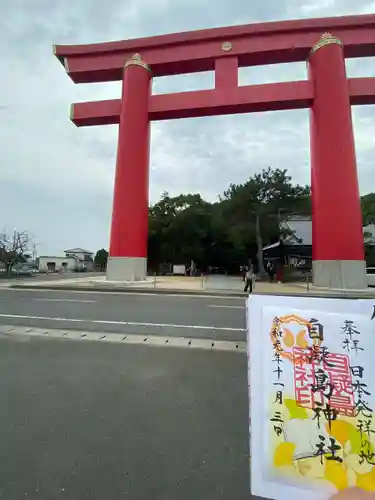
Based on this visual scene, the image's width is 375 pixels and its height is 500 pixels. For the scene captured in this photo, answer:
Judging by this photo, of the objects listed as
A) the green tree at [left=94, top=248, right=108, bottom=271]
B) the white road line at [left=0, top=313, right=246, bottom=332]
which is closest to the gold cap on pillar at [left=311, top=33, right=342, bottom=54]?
the white road line at [left=0, top=313, right=246, bottom=332]

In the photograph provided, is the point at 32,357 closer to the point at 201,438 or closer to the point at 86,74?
the point at 201,438

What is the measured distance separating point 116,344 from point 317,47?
16.9 metres

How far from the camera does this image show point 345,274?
1434 centimetres

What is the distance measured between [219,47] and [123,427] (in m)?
17.9

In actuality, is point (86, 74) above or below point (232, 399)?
above

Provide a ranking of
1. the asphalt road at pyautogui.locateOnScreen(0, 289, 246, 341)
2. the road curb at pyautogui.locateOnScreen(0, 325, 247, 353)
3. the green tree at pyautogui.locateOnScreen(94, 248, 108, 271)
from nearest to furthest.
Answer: the road curb at pyautogui.locateOnScreen(0, 325, 247, 353), the asphalt road at pyautogui.locateOnScreen(0, 289, 246, 341), the green tree at pyautogui.locateOnScreen(94, 248, 108, 271)

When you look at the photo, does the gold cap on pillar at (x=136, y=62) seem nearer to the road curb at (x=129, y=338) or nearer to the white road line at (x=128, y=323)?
the white road line at (x=128, y=323)


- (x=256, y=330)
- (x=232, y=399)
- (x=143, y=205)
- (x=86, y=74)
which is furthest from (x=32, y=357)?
(x=86, y=74)

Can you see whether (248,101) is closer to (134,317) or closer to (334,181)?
(334,181)

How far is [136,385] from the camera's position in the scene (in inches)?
137

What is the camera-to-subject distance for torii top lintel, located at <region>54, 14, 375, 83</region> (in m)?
15.5

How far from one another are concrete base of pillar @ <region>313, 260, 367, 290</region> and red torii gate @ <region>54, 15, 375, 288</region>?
4cm

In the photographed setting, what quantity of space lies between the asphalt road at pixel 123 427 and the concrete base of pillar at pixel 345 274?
11.5 meters

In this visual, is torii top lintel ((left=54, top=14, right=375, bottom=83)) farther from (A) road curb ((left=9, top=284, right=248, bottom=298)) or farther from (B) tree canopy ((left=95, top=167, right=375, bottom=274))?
(A) road curb ((left=9, top=284, right=248, bottom=298))
